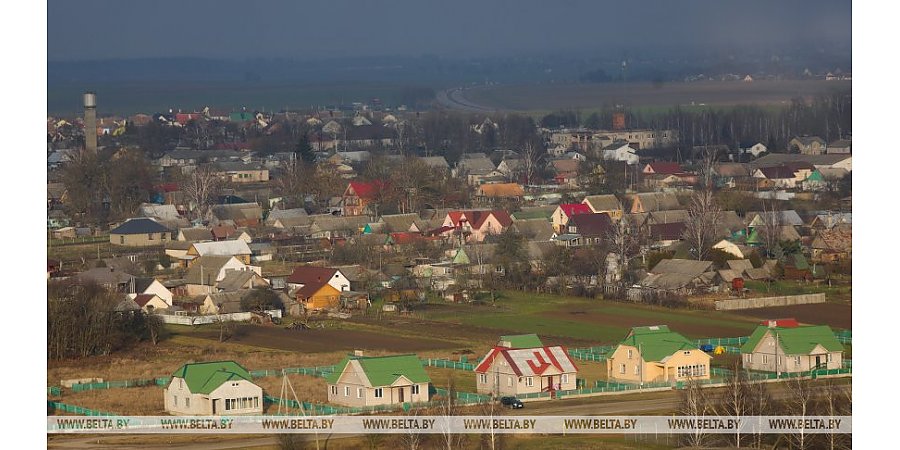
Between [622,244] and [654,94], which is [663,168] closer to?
[654,94]

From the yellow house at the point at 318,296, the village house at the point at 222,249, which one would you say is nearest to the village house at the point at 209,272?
the village house at the point at 222,249

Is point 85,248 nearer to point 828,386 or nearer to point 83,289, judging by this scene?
point 83,289

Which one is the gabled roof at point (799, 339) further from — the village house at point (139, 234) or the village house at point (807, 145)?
the village house at point (807, 145)

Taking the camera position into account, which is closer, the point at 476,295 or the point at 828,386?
the point at 828,386

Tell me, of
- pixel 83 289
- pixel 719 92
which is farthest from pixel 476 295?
pixel 719 92

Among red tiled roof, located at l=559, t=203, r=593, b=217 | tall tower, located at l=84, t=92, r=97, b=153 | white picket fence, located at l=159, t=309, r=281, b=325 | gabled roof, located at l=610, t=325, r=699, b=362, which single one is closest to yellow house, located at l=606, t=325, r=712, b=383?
gabled roof, located at l=610, t=325, r=699, b=362

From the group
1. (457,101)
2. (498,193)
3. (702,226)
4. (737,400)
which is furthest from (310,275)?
(457,101)

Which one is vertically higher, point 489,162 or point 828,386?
point 489,162
